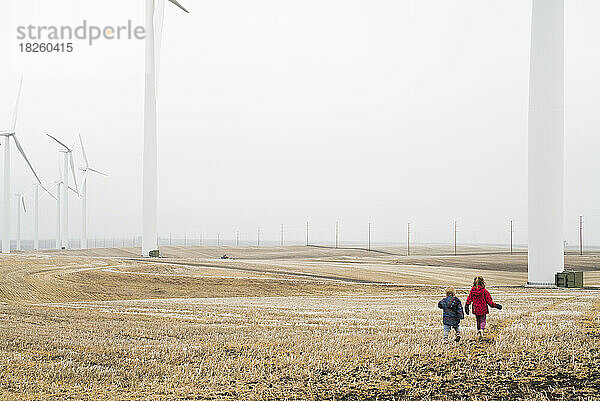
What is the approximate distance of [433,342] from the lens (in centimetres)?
2073

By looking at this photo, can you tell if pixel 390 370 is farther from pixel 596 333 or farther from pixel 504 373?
pixel 596 333

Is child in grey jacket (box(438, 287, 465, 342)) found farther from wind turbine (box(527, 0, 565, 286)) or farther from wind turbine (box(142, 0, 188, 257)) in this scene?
wind turbine (box(142, 0, 188, 257))

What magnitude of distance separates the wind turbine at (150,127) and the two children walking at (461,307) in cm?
6286

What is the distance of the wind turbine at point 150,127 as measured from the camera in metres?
77.1

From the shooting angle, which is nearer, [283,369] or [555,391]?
[555,391]

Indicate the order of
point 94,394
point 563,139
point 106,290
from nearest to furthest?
1. point 94,394
2. point 106,290
3. point 563,139

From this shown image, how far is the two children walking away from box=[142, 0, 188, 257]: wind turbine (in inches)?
2475

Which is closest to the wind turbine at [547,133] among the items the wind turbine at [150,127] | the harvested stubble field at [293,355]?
the harvested stubble field at [293,355]

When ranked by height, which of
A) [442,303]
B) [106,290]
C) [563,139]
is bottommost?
[106,290]

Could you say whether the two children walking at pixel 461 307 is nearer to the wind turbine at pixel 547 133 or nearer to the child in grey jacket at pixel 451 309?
the child in grey jacket at pixel 451 309

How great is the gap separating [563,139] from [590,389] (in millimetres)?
46306

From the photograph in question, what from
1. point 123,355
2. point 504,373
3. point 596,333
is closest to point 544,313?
point 596,333

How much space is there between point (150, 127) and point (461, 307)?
209 feet

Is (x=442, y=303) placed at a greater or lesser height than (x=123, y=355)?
greater
